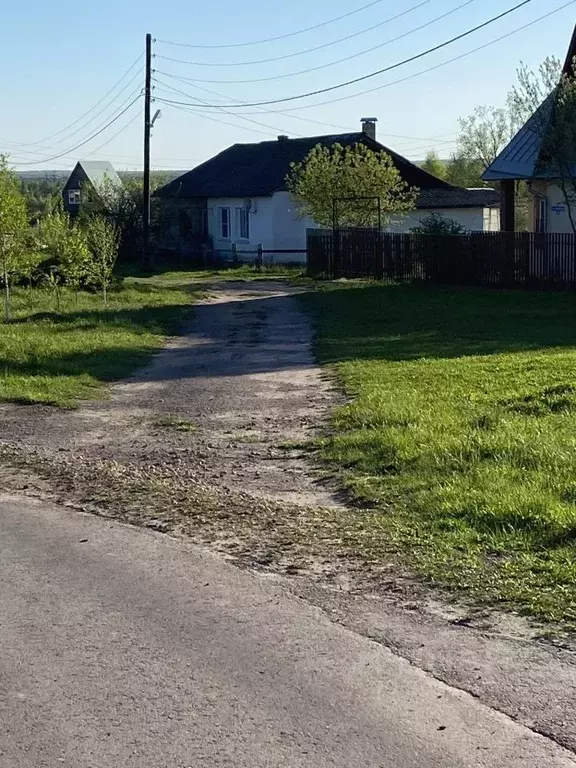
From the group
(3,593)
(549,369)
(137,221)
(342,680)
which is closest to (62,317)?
(549,369)

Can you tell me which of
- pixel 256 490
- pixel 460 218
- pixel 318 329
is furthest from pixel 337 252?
pixel 256 490

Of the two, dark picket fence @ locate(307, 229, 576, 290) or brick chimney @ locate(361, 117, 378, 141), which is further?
brick chimney @ locate(361, 117, 378, 141)

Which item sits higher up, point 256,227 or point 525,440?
point 256,227

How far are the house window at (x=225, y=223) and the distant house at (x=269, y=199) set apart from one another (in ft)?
0.15

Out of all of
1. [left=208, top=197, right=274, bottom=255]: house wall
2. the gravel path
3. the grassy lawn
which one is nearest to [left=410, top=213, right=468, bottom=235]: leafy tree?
the grassy lawn

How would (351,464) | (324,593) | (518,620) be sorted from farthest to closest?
1. (351,464)
2. (324,593)
3. (518,620)

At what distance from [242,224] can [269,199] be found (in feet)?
10.4

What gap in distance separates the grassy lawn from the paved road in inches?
44.0

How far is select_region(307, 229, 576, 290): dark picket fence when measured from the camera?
2934 cm

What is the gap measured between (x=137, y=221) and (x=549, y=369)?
36780 millimetres

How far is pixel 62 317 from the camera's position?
77.7 ft

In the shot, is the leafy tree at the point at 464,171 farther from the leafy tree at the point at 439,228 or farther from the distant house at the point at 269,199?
the leafy tree at the point at 439,228

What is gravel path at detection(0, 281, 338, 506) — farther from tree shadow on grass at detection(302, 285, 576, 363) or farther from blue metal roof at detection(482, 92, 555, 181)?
blue metal roof at detection(482, 92, 555, 181)

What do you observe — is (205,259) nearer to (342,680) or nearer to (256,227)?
(256,227)
